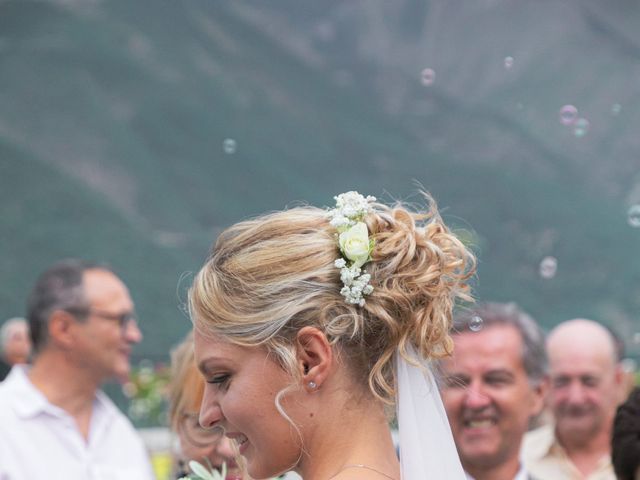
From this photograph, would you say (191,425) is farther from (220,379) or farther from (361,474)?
(361,474)

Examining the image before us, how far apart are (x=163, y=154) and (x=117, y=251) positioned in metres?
1.35

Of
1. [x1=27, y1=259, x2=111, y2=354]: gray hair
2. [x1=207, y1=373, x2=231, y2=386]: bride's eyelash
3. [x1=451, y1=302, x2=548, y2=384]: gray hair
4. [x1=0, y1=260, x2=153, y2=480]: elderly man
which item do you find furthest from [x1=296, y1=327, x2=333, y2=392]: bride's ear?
[x1=27, y1=259, x2=111, y2=354]: gray hair

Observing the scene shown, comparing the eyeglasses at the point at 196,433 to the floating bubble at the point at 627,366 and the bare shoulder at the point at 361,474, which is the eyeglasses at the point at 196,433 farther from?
the floating bubble at the point at 627,366

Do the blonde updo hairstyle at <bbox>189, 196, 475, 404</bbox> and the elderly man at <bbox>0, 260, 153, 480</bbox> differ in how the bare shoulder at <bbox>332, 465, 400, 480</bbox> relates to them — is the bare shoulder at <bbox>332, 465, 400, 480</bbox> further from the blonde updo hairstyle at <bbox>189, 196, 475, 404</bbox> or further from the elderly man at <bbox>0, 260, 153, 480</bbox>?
the elderly man at <bbox>0, 260, 153, 480</bbox>

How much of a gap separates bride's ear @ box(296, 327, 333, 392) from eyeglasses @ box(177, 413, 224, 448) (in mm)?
1439

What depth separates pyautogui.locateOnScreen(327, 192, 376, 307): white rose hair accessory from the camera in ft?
6.53

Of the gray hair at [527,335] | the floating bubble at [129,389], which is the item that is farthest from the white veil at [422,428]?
the floating bubble at [129,389]

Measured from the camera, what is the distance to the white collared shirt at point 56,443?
418 centimetres

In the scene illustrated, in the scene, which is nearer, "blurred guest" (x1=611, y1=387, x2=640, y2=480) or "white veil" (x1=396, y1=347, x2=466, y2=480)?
"white veil" (x1=396, y1=347, x2=466, y2=480)

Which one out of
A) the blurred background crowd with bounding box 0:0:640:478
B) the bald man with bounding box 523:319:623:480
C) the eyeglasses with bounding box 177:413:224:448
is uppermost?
the blurred background crowd with bounding box 0:0:640:478

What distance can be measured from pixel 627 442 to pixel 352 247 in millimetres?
1407

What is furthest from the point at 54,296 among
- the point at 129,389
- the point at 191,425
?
the point at 129,389

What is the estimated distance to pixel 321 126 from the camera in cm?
1360

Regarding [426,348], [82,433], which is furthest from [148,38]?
[426,348]
